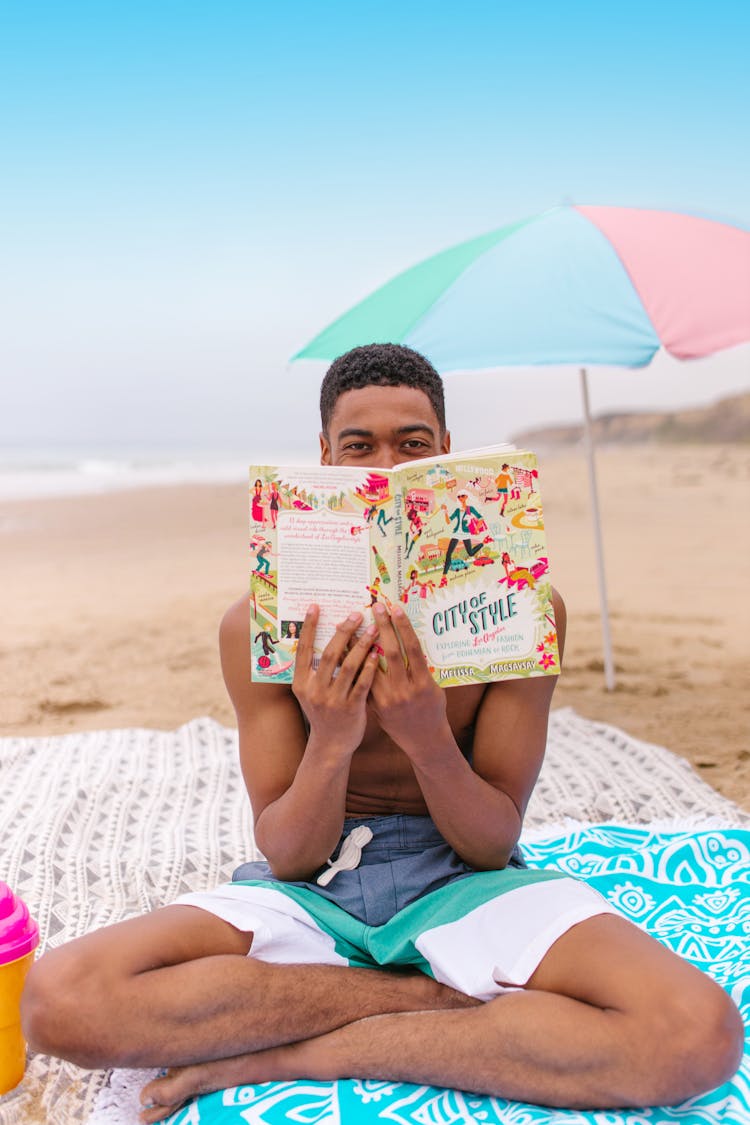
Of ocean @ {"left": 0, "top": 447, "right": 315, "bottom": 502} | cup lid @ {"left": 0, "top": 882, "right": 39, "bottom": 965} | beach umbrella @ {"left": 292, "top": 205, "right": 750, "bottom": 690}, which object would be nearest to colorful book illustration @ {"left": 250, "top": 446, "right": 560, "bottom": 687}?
cup lid @ {"left": 0, "top": 882, "right": 39, "bottom": 965}

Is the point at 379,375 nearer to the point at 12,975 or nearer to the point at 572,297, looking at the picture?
the point at 12,975

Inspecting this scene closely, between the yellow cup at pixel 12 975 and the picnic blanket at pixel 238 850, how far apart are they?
64 mm

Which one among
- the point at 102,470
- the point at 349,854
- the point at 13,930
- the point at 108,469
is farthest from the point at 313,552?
the point at 108,469

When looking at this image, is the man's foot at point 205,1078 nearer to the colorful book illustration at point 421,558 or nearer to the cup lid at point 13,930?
the cup lid at point 13,930

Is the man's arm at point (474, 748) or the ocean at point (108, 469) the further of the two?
the ocean at point (108, 469)

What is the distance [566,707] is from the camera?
447 cm

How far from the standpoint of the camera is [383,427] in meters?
2.07

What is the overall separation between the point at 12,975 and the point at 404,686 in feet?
3.05

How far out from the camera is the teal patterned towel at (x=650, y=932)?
173 cm

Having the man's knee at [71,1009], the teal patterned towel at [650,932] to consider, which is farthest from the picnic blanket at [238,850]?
the man's knee at [71,1009]

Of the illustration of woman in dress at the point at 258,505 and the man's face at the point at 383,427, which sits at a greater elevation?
the man's face at the point at 383,427

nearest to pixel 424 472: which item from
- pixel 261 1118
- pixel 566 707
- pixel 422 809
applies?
pixel 422 809

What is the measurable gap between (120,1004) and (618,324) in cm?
259

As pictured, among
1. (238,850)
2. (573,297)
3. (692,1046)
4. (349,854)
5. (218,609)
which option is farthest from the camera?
(218,609)
